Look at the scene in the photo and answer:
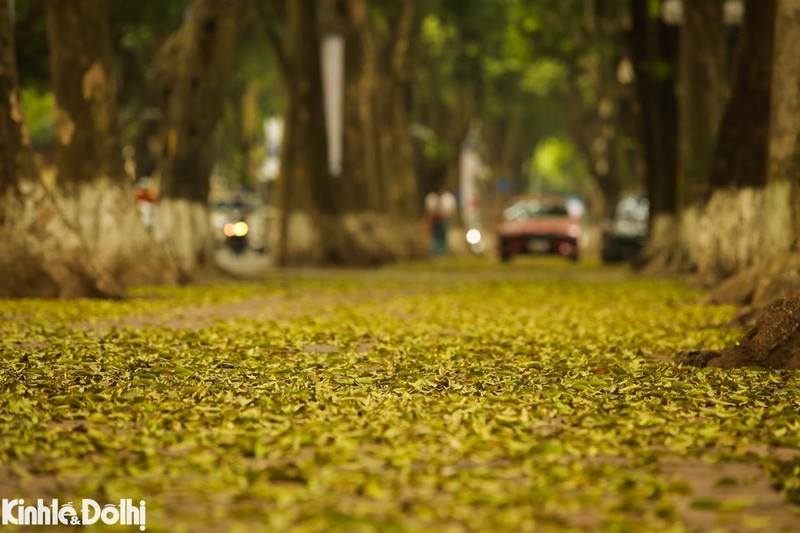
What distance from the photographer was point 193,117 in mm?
29359

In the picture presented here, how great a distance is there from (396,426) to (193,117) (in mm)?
20459

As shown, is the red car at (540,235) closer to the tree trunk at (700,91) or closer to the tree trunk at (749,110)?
the tree trunk at (700,91)

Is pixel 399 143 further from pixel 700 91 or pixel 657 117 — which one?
pixel 700 91

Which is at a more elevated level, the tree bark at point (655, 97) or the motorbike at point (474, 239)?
the tree bark at point (655, 97)

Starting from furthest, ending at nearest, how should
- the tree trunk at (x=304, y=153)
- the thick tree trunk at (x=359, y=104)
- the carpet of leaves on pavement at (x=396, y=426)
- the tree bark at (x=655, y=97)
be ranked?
1. the thick tree trunk at (x=359, y=104)
2. the tree trunk at (x=304, y=153)
3. the tree bark at (x=655, y=97)
4. the carpet of leaves on pavement at (x=396, y=426)

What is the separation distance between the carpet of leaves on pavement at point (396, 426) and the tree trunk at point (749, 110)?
6792 mm

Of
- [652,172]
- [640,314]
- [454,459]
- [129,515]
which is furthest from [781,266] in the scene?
[652,172]

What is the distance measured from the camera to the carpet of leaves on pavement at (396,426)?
280 inches

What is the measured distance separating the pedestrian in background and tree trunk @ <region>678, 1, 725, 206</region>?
81.9ft

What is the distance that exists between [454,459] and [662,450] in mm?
1069

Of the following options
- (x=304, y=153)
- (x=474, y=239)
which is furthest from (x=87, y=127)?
(x=474, y=239)

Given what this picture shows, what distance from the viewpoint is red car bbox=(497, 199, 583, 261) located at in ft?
177

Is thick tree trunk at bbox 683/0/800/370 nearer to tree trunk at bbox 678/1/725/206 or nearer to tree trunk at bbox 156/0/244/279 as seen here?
tree trunk at bbox 678/1/725/206

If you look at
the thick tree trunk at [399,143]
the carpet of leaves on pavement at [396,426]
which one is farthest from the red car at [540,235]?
the carpet of leaves on pavement at [396,426]
